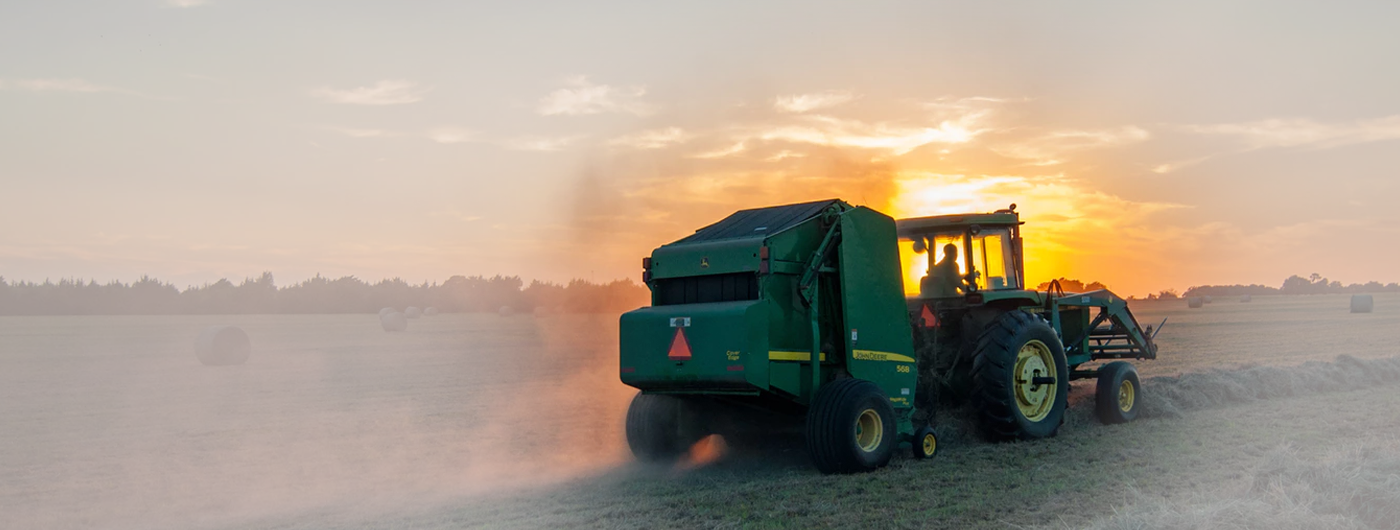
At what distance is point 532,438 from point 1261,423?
8653mm

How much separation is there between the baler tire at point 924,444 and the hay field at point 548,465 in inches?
10.0

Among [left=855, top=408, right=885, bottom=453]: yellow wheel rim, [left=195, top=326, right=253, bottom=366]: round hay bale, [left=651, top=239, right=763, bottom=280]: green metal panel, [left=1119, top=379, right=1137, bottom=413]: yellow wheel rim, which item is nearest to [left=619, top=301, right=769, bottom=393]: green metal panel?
[left=651, top=239, right=763, bottom=280]: green metal panel

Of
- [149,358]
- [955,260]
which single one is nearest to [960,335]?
[955,260]

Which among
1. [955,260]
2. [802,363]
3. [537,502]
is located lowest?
[537,502]

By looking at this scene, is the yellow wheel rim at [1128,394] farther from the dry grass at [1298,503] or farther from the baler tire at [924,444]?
the dry grass at [1298,503]

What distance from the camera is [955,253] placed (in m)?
11.8

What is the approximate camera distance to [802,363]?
9625mm

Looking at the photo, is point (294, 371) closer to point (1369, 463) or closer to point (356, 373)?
point (356, 373)

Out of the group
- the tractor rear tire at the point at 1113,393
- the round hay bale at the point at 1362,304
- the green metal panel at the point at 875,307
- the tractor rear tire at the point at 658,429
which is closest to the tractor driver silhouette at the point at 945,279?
the green metal panel at the point at 875,307

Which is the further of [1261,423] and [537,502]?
[1261,423]

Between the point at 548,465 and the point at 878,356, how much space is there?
11.9 ft

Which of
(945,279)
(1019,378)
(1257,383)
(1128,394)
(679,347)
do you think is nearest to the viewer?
(679,347)

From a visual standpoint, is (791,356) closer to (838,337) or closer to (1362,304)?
(838,337)

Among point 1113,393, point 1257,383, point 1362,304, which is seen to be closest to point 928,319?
point 1113,393
